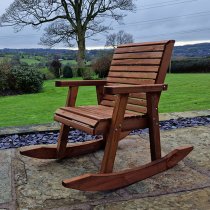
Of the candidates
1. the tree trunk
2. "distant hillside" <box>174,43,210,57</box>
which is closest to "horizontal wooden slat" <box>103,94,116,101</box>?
the tree trunk

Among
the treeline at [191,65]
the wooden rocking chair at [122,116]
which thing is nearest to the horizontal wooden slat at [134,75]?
the wooden rocking chair at [122,116]

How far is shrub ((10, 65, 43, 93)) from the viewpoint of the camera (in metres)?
10.4

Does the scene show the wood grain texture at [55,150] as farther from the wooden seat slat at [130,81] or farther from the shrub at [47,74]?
the shrub at [47,74]

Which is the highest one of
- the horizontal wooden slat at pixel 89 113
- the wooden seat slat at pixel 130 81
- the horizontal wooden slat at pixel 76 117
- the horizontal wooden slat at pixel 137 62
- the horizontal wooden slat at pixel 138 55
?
the horizontal wooden slat at pixel 138 55

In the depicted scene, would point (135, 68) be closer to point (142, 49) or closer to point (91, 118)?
point (142, 49)

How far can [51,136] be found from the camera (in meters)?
3.93

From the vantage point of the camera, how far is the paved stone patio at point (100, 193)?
212 centimetres

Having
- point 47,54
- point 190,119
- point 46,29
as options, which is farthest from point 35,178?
point 46,29

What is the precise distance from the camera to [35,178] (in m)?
2.57

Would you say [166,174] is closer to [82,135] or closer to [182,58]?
[82,135]

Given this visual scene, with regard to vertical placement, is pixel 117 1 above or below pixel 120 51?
above

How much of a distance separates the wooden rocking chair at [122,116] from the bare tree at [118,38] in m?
16.5

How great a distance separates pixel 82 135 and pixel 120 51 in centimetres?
118

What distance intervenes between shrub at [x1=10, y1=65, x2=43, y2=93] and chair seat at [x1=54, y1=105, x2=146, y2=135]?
7862 mm
